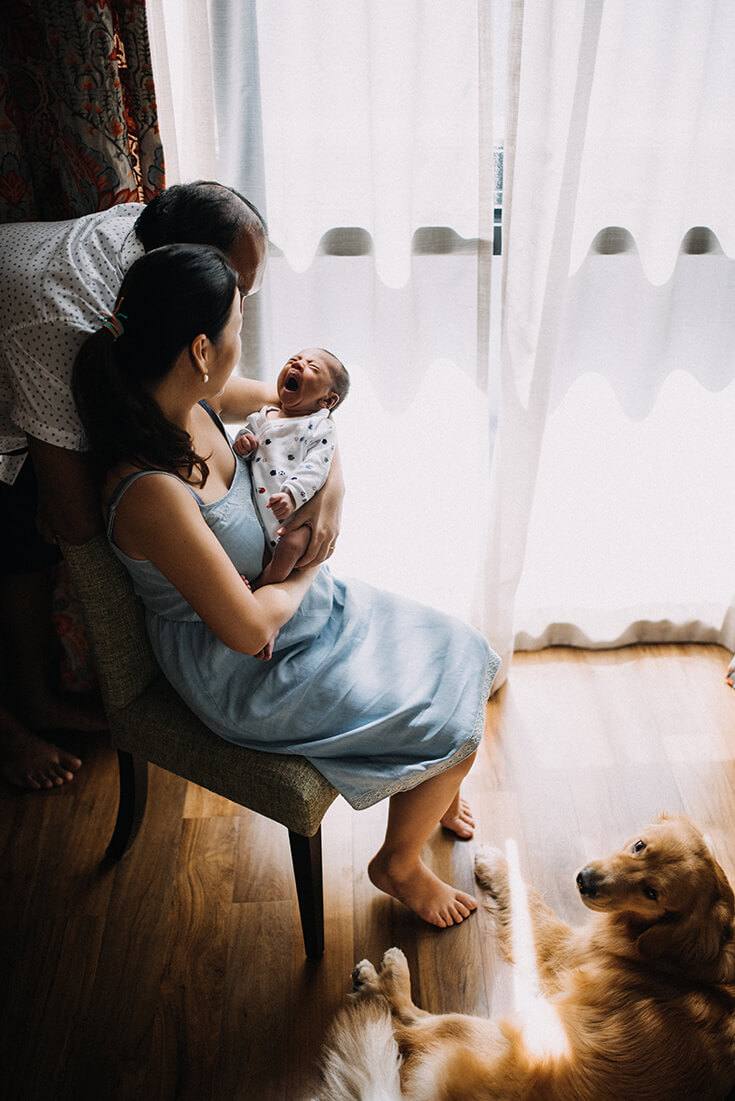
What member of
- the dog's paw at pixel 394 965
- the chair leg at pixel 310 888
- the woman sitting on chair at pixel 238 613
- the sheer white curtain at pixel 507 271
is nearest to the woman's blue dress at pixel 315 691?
the woman sitting on chair at pixel 238 613

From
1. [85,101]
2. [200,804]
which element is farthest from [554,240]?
[200,804]

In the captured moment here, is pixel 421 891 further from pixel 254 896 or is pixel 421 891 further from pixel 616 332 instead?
pixel 616 332

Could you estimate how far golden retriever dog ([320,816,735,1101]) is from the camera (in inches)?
49.2

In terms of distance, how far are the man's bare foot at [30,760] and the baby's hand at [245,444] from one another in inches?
35.8

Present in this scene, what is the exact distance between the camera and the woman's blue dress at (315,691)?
139 centimetres

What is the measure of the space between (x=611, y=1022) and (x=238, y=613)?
2.81 feet

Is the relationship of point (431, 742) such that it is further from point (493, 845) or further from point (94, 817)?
point (94, 817)

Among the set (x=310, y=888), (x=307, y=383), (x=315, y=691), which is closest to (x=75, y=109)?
(x=307, y=383)

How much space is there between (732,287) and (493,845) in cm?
136

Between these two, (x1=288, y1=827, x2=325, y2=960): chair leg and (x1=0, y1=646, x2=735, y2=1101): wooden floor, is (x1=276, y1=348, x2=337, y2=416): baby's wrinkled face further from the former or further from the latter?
(x1=0, y1=646, x2=735, y2=1101): wooden floor

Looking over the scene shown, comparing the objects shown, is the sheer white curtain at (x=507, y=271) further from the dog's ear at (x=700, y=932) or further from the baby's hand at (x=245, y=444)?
the dog's ear at (x=700, y=932)

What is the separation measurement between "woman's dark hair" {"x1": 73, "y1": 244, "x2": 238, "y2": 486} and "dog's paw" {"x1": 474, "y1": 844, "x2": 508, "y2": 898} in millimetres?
1055

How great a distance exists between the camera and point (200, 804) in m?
1.92

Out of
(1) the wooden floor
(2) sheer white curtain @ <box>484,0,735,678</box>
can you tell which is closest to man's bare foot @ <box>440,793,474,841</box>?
(1) the wooden floor
